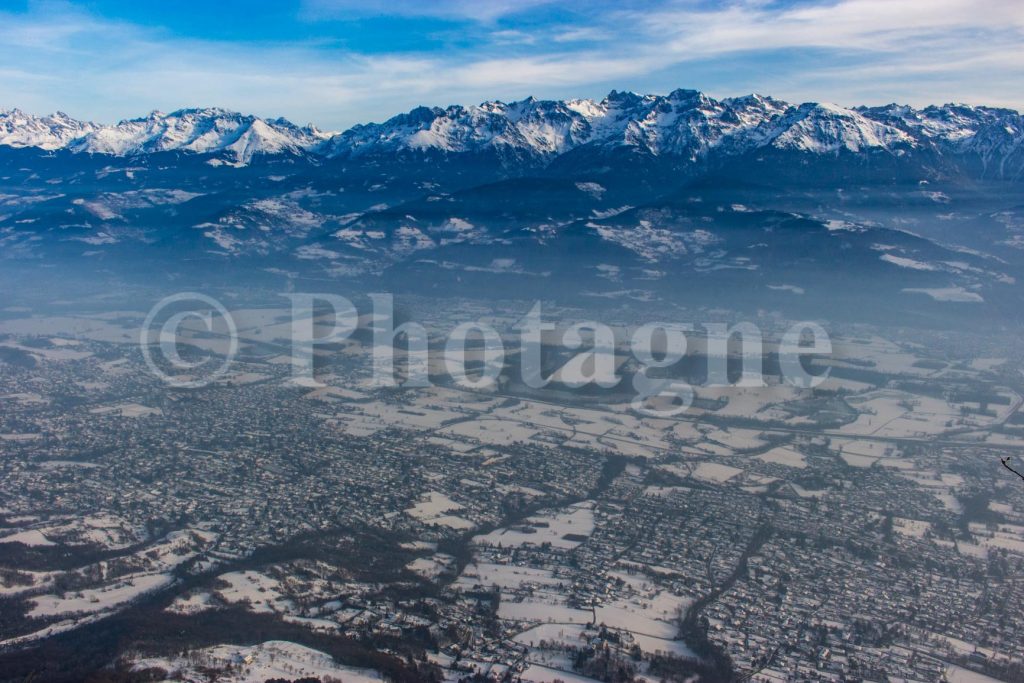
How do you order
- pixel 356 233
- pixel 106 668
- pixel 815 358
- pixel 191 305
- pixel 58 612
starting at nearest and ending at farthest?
pixel 106 668 → pixel 58 612 → pixel 815 358 → pixel 191 305 → pixel 356 233

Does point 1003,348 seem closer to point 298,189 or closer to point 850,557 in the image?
point 850,557

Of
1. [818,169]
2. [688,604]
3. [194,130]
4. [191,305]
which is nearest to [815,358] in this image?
[688,604]
